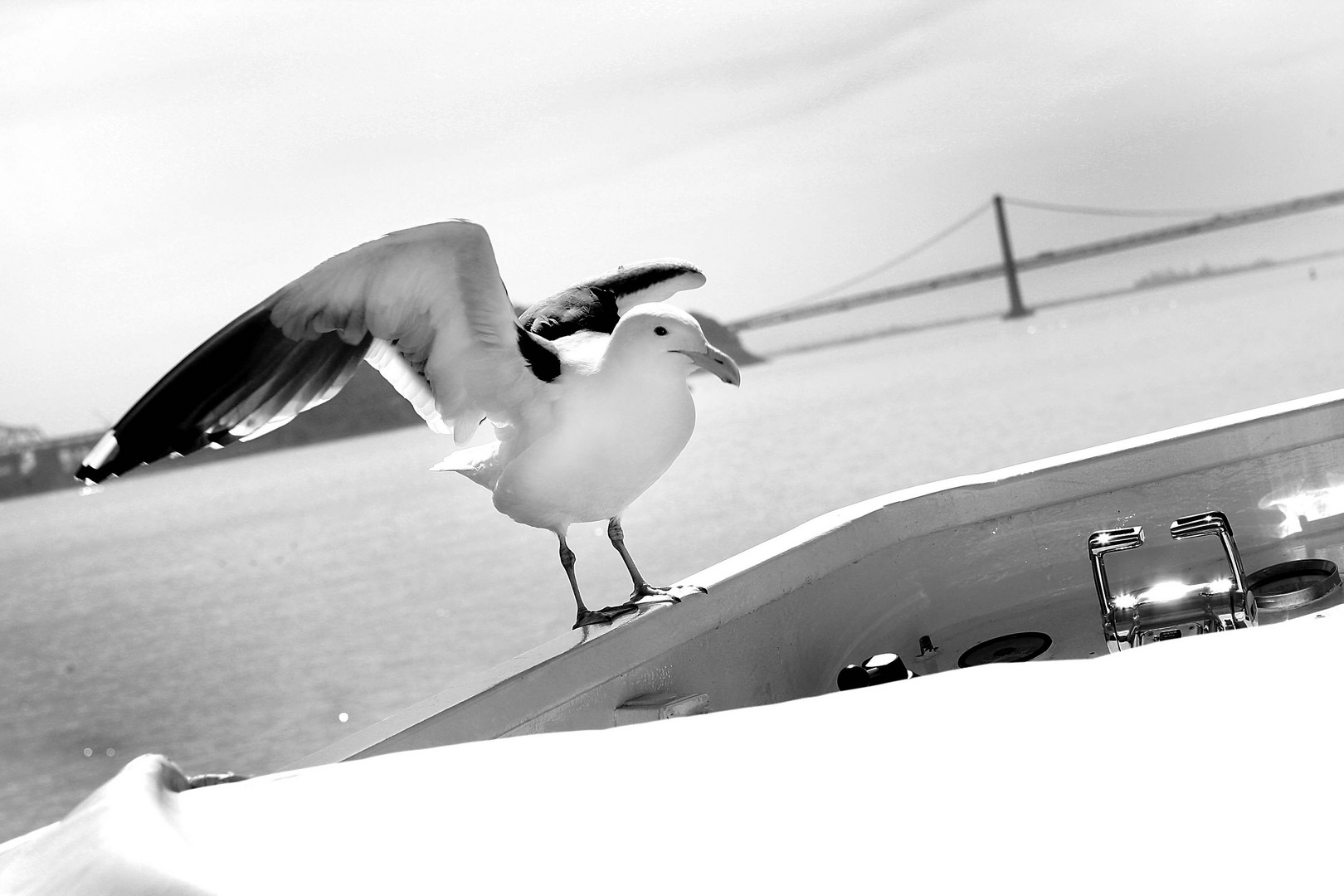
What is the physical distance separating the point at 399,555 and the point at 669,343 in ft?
24.9

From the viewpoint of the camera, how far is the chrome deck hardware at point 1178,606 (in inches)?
39.7

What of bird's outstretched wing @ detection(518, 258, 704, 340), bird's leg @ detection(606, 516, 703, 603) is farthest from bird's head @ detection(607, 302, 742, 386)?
bird's outstretched wing @ detection(518, 258, 704, 340)

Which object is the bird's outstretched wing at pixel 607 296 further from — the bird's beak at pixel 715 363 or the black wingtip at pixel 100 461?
the black wingtip at pixel 100 461

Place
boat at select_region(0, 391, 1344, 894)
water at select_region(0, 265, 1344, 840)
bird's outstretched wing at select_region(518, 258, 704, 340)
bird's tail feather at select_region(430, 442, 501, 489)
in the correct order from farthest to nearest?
1. water at select_region(0, 265, 1344, 840)
2. bird's outstretched wing at select_region(518, 258, 704, 340)
3. bird's tail feather at select_region(430, 442, 501, 489)
4. boat at select_region(0, 391, 1344, 894)

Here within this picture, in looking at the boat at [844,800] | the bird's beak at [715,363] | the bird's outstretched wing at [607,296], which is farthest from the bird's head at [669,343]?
the boat at [844,800]

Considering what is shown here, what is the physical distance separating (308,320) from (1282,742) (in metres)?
0.92

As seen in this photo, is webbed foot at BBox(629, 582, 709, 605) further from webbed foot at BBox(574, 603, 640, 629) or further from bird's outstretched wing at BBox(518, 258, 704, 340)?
bird's outstretched wing at BBox(518, 258, 704, 340)

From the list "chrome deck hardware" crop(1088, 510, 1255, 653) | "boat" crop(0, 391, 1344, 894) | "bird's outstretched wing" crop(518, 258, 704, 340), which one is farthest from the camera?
"bird's outstretched wing" crop(518, 258, 704, 340)

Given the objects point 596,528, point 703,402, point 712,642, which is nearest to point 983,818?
point 712,642

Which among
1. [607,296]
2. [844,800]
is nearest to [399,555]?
[607,296]

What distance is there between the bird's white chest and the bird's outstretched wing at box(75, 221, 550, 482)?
0.06 m

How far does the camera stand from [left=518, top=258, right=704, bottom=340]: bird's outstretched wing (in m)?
1.32

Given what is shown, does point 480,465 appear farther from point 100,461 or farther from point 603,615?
point 100,461

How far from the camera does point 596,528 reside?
9.28 meters
